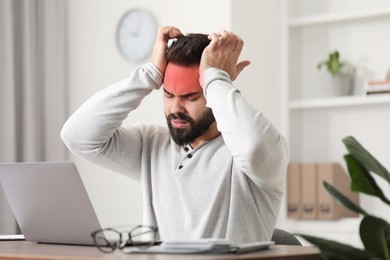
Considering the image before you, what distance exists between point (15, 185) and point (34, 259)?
40 cm

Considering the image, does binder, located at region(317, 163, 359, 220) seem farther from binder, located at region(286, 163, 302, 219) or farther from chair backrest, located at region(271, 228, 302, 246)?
chair backrest, located at region(271, 228, 302, 246)

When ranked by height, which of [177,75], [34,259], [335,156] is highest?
[177,75]

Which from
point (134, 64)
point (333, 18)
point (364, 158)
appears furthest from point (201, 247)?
point (134, 64)

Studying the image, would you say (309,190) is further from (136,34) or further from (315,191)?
(136,34)

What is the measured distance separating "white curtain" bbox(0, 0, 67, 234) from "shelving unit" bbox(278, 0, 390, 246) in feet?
4.35

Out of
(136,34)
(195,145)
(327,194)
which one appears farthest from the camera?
(136,34)

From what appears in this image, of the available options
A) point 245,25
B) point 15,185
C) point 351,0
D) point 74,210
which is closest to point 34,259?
point 74,210

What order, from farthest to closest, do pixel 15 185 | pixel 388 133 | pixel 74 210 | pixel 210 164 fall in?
1. pixel 388 133
2. pixel 210 164
3. pixel 15 185
4. pixel 74 210

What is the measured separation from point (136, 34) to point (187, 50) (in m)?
2.27

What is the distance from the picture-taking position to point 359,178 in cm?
161

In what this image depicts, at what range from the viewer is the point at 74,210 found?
195 centimetres

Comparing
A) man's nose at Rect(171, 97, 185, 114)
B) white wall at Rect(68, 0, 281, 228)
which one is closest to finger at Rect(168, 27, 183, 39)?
man's nose at Rect(171, 97, 185, 114)

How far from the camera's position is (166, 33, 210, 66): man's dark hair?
2295 mm

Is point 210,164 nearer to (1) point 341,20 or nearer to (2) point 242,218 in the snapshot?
(2) point 242,218
